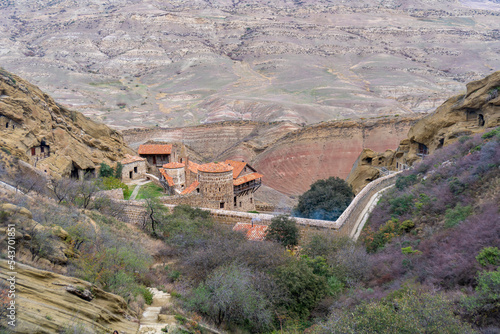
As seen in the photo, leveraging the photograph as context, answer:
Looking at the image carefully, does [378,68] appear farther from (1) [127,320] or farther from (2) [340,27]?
(1) [127,320]

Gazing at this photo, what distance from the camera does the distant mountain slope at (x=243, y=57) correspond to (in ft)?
216

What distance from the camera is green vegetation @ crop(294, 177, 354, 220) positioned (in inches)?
752

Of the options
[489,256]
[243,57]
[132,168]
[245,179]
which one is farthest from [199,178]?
[243,57]

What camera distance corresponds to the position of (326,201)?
63.8 ft

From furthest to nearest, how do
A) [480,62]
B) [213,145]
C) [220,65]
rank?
[220,65] → [480,62] → [213,145]

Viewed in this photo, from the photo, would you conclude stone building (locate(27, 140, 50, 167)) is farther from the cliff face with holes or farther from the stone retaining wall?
the cliff face with holes

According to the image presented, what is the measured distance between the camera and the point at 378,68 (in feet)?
283

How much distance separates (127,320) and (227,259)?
3897 millimetres

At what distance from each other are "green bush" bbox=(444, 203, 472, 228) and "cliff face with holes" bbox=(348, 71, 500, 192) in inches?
334

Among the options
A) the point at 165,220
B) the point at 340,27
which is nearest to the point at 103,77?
the point at 340,27

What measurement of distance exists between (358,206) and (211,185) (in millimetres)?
7218

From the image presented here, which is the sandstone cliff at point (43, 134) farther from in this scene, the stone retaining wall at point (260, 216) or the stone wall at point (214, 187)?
the stone wall at point (214, 187)

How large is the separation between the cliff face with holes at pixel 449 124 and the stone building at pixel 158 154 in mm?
13517

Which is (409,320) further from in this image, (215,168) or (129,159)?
(129,159)
